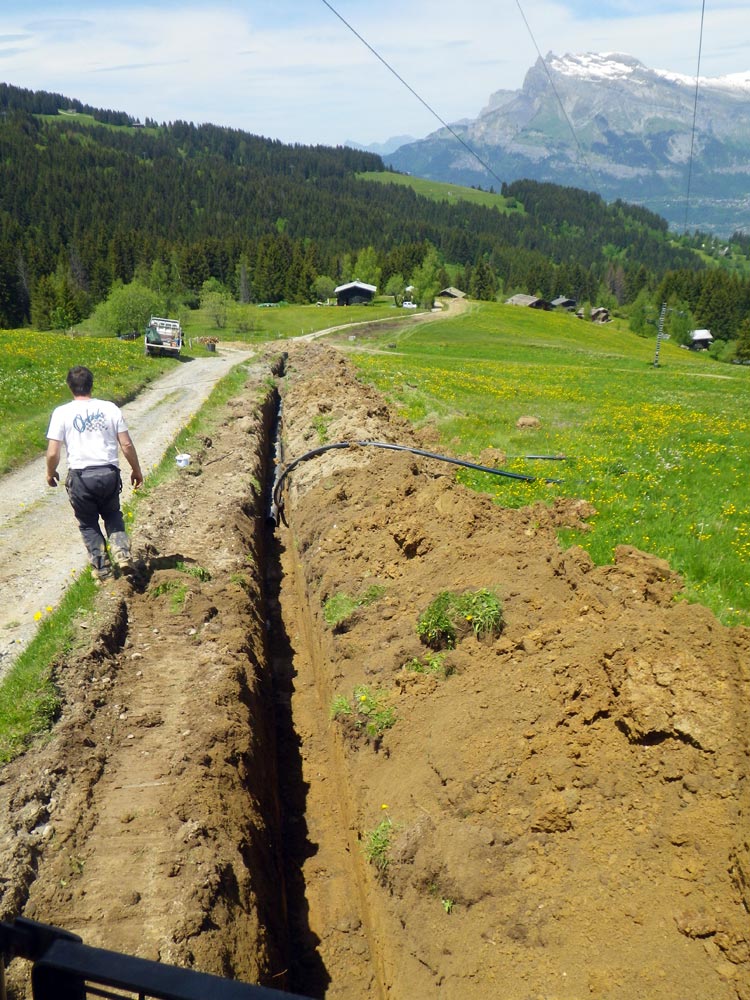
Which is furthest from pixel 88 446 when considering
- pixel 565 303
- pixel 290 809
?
pixel 565 303

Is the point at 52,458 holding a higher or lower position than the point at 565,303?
higher

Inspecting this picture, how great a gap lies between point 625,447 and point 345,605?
9.19m

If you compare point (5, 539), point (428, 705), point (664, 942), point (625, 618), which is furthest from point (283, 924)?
point (5, 539)

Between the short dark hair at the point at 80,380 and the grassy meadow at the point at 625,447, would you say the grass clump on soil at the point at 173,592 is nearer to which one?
the short dark hair at the point at 80,380

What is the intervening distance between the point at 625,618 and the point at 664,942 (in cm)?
257

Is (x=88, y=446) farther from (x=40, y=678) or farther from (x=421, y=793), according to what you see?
(x=421, y=793)

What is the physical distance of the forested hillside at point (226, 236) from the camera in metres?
100

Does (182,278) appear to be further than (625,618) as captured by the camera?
Yes

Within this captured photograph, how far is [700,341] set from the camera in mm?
107312

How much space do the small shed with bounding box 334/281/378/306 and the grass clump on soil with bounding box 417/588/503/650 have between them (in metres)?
98.8

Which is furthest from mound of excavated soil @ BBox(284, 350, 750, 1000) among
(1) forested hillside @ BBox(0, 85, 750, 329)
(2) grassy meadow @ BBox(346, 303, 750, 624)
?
(1) forested hillside @ BBox(0, 85, 750, 329)

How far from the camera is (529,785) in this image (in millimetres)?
5219

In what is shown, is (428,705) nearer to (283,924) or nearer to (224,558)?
(283,924)

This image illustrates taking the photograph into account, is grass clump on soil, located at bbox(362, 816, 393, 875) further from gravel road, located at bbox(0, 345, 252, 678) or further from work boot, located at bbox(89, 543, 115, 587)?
work boot, located at bbox(89, 543, 115, 587)
